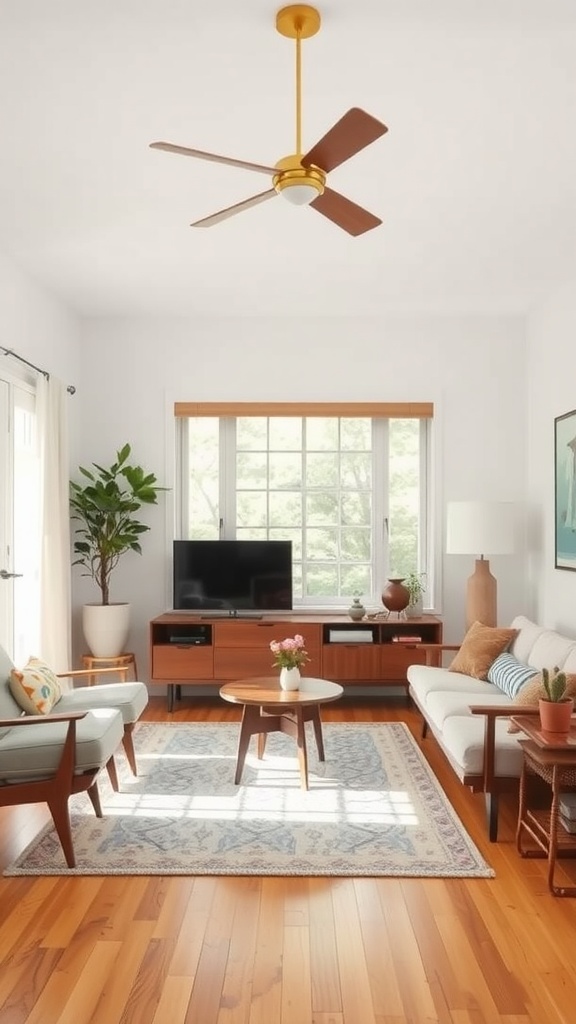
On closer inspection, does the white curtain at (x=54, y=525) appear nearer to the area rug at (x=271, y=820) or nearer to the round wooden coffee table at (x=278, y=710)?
the area rug at (x=271, y=820)

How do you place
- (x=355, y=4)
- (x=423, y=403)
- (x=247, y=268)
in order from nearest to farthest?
(x=355, y=4)
(x=247, y=268)
(x=423, y=403)

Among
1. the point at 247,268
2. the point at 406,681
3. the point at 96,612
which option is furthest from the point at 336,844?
the point at 247,268

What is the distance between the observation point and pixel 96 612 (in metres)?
6.09

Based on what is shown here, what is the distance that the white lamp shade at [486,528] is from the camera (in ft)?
18.8

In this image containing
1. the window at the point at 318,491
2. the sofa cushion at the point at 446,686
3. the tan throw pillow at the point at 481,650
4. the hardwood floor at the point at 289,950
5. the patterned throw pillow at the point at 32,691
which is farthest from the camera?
the window at the point at 318,491

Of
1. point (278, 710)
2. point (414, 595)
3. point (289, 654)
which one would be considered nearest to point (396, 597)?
point (414, 595)

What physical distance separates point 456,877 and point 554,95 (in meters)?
3.00

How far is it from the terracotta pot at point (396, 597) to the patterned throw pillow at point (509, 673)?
1.09m

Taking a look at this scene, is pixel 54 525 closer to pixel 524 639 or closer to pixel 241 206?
pixel 524 639

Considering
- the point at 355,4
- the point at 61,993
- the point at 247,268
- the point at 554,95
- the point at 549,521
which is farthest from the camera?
the point at 549,521

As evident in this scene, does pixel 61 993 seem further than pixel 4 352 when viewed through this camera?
No

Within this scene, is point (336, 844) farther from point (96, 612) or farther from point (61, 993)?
point (96, 612)

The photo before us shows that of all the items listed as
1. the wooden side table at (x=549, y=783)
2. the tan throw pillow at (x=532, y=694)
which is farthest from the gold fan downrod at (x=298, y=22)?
the tan throw pillow at (x=532, y=694)

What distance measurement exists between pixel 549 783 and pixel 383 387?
379 cm
